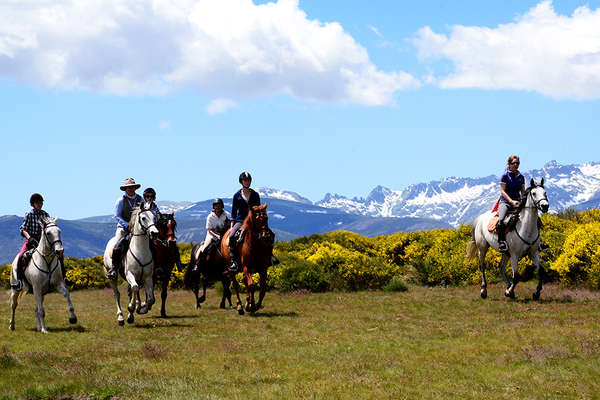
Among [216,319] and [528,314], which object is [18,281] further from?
[528,314]

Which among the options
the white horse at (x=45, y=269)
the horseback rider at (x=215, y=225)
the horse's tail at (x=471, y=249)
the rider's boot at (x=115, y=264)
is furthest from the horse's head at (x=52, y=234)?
the horse's tail at (x=471, y=249)

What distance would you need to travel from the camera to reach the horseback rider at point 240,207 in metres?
18.6

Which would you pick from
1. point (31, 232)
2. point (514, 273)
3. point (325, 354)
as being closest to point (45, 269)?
point (31, 232)

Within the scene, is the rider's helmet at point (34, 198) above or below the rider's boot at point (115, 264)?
above

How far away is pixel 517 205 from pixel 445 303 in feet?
12.5

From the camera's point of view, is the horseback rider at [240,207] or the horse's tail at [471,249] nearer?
the horseback rider at [240,207]

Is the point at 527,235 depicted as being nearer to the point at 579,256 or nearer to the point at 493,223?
the point at 493,223

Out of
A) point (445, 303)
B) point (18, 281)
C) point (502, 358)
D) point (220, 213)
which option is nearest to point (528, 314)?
point (445, 303)

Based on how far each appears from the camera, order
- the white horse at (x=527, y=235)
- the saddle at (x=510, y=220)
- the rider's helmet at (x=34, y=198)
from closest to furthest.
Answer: the rider's helmet at (x=34, y=198)
the white horse at (x=527, y=235)
the saddle at (x=510, y=220)

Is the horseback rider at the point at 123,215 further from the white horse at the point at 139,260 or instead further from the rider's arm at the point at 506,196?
the rider's arm at the point at 506,196

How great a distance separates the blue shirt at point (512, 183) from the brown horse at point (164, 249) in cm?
1012

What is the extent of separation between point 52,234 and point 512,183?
1327cm

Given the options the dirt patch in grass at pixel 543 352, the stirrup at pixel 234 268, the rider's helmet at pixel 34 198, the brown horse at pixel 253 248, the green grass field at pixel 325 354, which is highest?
the rider's helmet at pixel 34 198

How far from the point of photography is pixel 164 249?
1991cm
